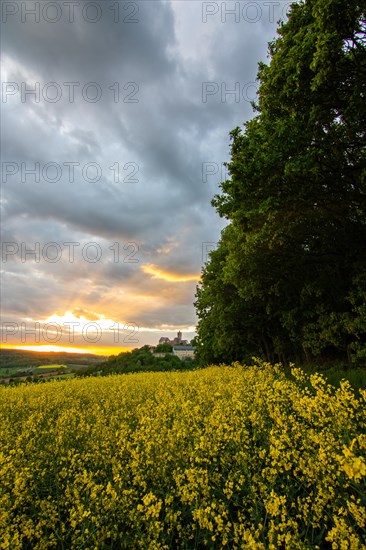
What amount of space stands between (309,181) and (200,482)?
1283 centimetres

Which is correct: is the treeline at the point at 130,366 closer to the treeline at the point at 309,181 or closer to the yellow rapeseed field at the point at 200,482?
the treeline at the point at 309,181

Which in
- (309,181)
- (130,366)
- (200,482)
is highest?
(309,181)

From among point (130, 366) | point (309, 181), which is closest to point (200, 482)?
point (309, 181)

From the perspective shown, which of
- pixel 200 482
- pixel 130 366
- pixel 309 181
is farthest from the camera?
pixel 130 366

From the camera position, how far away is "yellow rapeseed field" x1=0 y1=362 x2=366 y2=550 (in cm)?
337

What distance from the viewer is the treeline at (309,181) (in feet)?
38.5

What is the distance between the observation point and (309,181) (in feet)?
44.1

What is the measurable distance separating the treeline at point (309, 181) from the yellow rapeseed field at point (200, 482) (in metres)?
9.42

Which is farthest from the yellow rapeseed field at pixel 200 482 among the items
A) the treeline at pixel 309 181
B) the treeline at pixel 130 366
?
the treeline at pixel 130 366

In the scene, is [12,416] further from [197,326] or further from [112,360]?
[112,360]

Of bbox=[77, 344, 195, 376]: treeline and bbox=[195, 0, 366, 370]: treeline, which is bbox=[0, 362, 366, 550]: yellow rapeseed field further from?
bbox=[77, 344, 195, 376]: treeline

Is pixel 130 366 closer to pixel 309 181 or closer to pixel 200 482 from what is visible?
pixel 309 181

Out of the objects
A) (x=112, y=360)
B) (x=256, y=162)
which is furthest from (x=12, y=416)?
(x=112, y=360)

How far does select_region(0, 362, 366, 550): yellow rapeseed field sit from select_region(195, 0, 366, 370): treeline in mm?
9417
